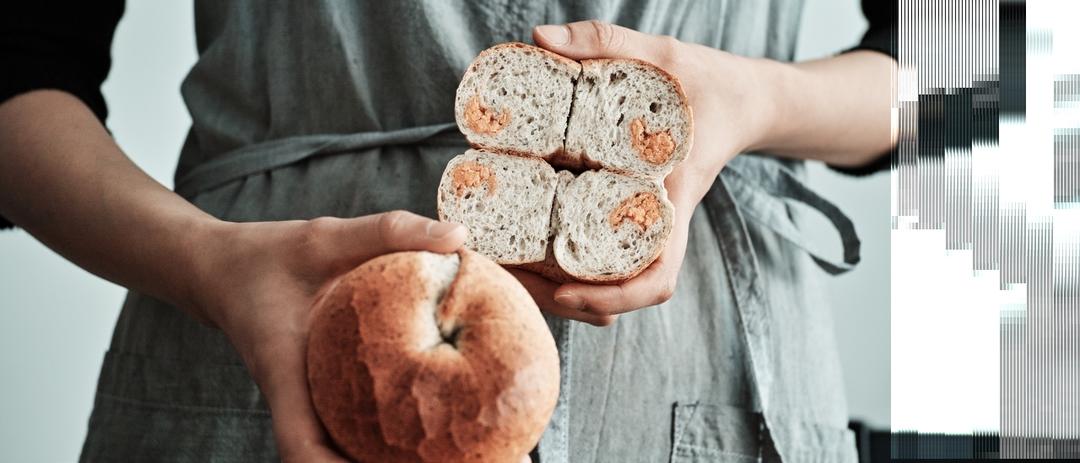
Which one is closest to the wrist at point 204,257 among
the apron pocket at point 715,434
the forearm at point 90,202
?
the forearm at point 90,202

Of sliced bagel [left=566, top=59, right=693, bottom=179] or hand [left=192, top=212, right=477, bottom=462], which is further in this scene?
sliced bagel [left=566, top=59, right=693, bottom=179]

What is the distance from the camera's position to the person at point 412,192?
44.1 inches

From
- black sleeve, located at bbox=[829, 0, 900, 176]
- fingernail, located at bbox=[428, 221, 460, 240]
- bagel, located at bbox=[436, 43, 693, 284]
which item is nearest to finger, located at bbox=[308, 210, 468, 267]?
fingernail, located at bbox=[428, 221, 460, 240]

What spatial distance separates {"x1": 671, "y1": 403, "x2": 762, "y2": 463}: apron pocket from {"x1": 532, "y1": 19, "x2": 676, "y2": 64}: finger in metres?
0.48

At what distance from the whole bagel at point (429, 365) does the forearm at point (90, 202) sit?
0.27 m

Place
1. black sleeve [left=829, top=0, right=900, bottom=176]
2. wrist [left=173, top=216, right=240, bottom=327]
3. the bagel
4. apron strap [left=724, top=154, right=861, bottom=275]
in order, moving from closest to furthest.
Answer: wrist [left=173, top=216, right=240, bottom=327] → the bagel → apron strap [left=724, top=154, right=861, bottom=275] → black sleeve [left=829, top=0, right=900, bottom=176]

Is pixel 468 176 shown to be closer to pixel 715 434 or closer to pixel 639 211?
pixel 639 211

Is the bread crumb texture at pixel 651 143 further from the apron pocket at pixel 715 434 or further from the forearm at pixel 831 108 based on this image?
the apron pocket at pixel 715 434

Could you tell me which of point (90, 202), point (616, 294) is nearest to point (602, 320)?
point (616, 294)

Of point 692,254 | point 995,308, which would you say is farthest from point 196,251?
point 995,308

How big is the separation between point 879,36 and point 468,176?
2.63 feet

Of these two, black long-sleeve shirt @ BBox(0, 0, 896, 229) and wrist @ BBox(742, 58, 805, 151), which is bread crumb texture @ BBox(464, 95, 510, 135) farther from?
black long-sleeve shirt @ BBox(0, 0, 896, 229)

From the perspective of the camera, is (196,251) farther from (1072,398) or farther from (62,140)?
(1072,398)

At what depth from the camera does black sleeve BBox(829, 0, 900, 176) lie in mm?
1491
